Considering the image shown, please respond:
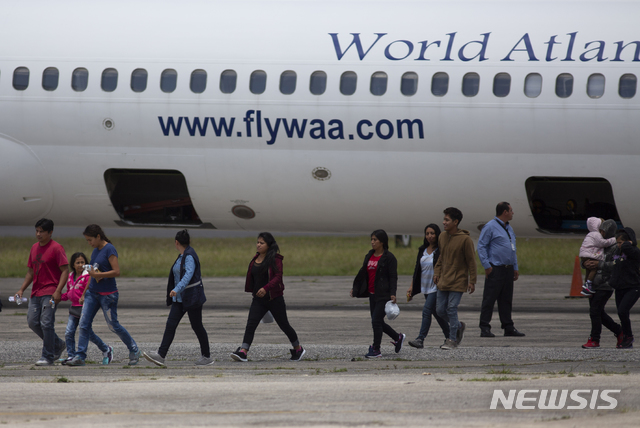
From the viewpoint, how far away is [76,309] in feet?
36.4

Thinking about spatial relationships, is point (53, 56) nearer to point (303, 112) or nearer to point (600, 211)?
point (303, 112)

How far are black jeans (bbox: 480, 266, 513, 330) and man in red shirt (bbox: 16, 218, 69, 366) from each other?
255 inches

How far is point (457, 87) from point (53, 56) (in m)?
7.61

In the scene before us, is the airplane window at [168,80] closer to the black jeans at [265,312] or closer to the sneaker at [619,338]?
Answer: the black jeans at [265,312]

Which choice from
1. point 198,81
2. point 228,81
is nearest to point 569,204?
point 228,81

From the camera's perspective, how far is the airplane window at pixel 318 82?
1599cm

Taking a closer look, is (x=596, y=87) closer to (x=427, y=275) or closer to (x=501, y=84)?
(x=501, y=84)

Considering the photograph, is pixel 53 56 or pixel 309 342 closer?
pixel 309 342

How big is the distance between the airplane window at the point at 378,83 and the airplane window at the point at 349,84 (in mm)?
311

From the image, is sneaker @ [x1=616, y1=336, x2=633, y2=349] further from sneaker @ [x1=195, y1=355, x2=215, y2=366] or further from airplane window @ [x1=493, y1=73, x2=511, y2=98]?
sneaker @ [x1=195, y1=355, x2=215, y2=366]

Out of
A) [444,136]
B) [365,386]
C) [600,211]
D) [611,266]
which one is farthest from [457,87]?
[365,386]

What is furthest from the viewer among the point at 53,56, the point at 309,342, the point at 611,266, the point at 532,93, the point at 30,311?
the point at 53,56

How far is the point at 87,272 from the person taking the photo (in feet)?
36.3

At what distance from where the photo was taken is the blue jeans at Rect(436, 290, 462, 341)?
39.3 ft
